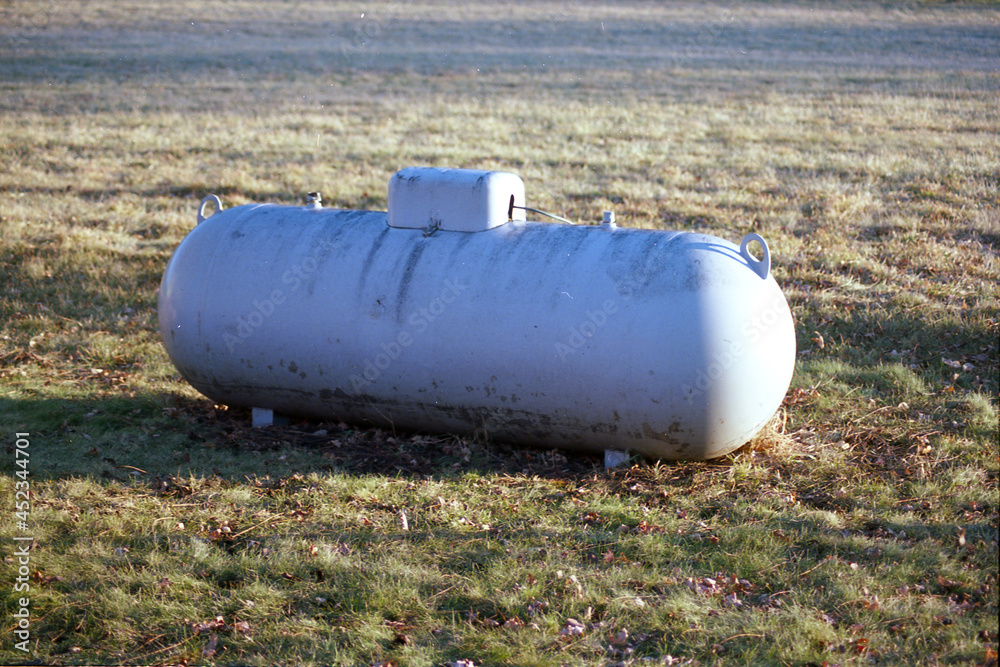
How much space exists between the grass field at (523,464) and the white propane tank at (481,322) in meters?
0.43

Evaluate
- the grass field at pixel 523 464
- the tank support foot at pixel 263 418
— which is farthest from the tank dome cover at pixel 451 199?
the tank support foot at pixel 263 418

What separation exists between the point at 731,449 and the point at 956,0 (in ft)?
85.2

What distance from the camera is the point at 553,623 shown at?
4367mm

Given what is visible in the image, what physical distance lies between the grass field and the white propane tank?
433 millimetres

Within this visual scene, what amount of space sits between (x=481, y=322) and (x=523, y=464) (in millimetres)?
1143

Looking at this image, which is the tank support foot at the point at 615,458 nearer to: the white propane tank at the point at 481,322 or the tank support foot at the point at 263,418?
the white propane tank at the point at 481,322

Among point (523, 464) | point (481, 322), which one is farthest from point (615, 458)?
point (481, 322)

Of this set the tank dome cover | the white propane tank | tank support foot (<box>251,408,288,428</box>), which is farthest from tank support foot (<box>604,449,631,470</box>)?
tank support foot (<box>251,408,288,428</box>)

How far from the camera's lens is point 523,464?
6.06m

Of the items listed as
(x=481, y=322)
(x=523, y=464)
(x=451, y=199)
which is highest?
(x=451, y=199)

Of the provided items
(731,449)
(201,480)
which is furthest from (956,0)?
(201,480)

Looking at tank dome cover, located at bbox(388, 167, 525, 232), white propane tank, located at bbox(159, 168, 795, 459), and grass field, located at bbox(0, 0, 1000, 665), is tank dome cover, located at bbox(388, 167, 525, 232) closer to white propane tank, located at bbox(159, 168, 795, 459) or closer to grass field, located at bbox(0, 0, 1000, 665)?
white propane tank, located at bbox(159, 168, 795, 459)

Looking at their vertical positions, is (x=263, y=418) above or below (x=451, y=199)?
below

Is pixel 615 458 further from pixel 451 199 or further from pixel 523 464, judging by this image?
pixel 451 199
